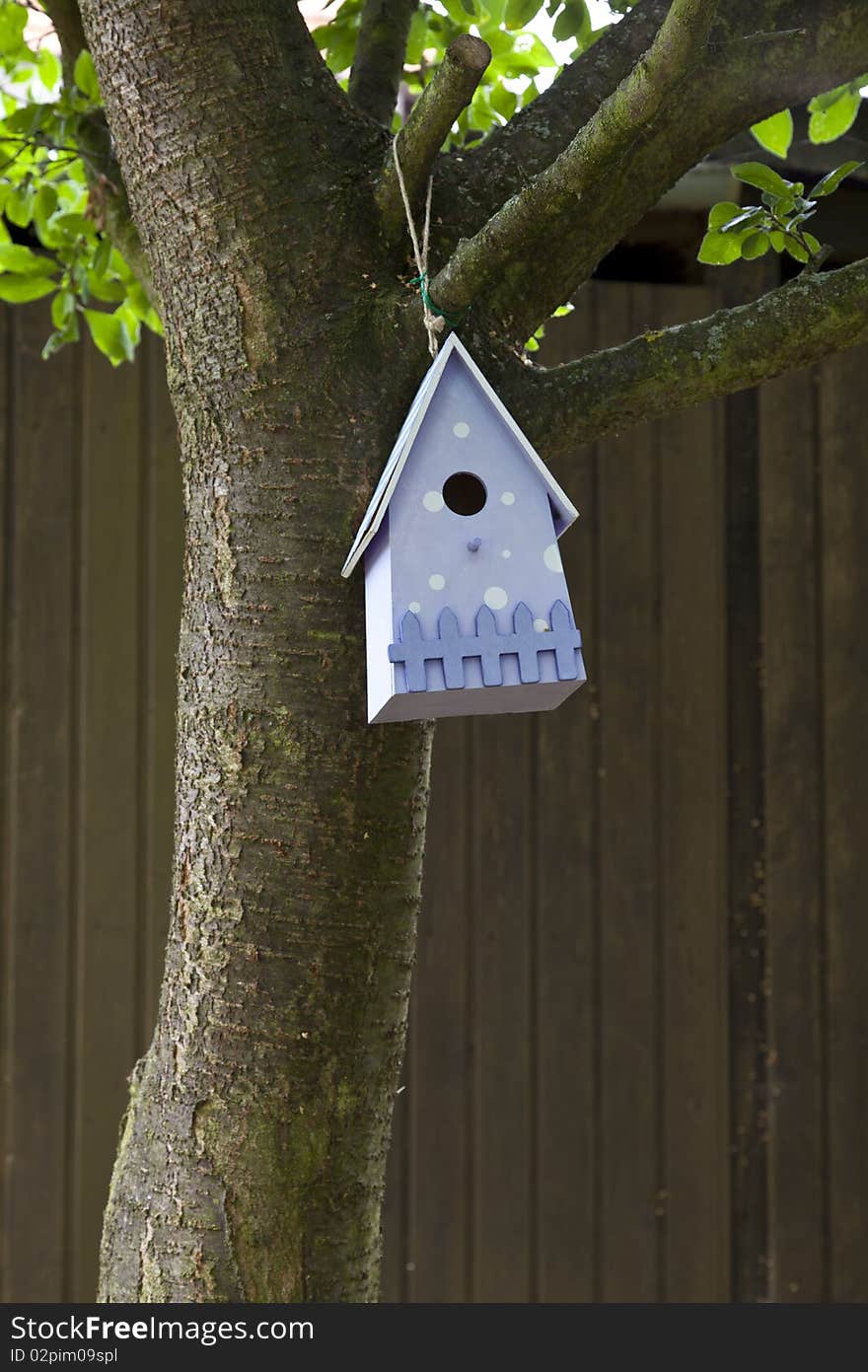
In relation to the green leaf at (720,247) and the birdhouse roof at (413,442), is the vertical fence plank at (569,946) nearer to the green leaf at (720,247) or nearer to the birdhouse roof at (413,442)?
the green leaf at (720,247)

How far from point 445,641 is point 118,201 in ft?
2.26

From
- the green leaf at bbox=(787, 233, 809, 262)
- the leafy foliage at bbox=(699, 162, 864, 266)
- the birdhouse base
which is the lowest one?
the birdhouse base

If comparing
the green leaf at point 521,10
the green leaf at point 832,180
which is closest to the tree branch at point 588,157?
the green leaf at point 832,180

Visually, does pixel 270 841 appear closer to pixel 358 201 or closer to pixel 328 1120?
pixel 328 1120

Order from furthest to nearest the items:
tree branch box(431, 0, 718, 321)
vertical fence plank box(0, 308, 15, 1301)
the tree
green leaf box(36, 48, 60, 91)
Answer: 1. vertical fence plank box(0, 308, 15, 1301)
2. green leaf box(36, 48, 60, 91)
3. the tree
4. tree branch box(431, 0, 718, 321)

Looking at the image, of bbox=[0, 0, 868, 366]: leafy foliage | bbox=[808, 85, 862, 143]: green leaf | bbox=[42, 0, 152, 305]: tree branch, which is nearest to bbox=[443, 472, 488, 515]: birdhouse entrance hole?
bbox=[0, 0, 868, 366]: leafy foliage

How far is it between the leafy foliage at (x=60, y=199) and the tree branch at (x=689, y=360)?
573 mm

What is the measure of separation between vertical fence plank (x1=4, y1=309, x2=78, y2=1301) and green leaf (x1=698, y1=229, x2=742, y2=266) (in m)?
1.52

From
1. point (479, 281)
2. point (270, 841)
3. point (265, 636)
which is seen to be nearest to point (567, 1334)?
point (270, 841)

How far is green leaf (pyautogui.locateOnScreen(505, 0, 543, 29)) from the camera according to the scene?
1.10m

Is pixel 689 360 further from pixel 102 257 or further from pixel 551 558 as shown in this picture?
pixel 102 257

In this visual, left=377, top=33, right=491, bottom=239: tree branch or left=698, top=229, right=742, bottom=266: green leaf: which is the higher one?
left=698, top=229, right=742, bottom=266: green leaf

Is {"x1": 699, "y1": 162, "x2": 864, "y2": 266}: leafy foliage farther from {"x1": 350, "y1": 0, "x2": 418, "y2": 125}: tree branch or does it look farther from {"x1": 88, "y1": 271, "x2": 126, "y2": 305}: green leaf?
{"x1": 88, "y1": 271, "x2": 126, "y2": 305}: green leaf

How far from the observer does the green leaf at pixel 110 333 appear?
1574mm
